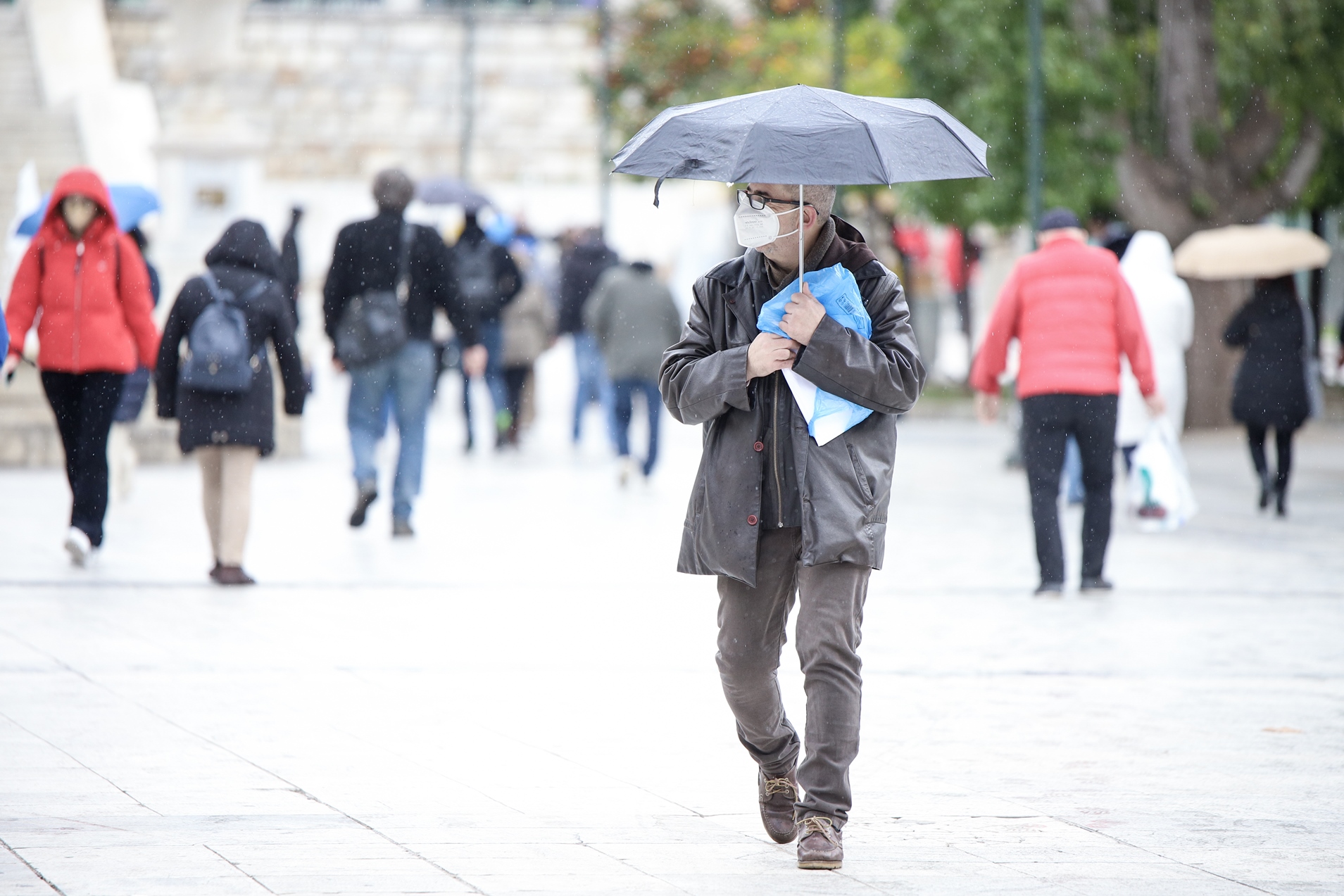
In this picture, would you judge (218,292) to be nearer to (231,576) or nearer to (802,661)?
(231,576)

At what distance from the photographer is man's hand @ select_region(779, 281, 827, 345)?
4734 mm

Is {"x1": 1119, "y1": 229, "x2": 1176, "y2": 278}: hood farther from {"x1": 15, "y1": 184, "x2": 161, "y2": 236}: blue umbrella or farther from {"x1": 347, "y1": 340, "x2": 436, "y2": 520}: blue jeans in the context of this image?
{"x1": 15, "y1": 184, "x2": 161, "y2": 236}: blue umbrella

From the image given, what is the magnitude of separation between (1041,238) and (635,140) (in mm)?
5276

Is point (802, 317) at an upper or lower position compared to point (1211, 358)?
upper

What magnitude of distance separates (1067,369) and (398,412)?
12.6ft

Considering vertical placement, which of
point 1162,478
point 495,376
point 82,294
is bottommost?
point 495,376

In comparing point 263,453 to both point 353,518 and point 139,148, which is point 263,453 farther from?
point 139,148

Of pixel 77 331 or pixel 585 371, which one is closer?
pixel 77 331

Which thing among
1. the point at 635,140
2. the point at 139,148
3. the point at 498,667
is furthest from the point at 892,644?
the point at 139,148

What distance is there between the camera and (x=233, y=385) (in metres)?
9.25

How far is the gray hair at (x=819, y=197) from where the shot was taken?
4.87m

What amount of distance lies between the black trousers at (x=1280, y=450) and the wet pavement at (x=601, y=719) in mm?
796

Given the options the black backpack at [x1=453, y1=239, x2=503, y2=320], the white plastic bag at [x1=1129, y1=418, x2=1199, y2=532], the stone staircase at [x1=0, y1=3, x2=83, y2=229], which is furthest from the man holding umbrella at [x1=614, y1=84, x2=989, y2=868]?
the stone staircase at [x1=0, y1=3, x2=83, y2=229]

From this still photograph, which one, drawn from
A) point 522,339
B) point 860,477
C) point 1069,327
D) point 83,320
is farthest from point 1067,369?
point 522,339
